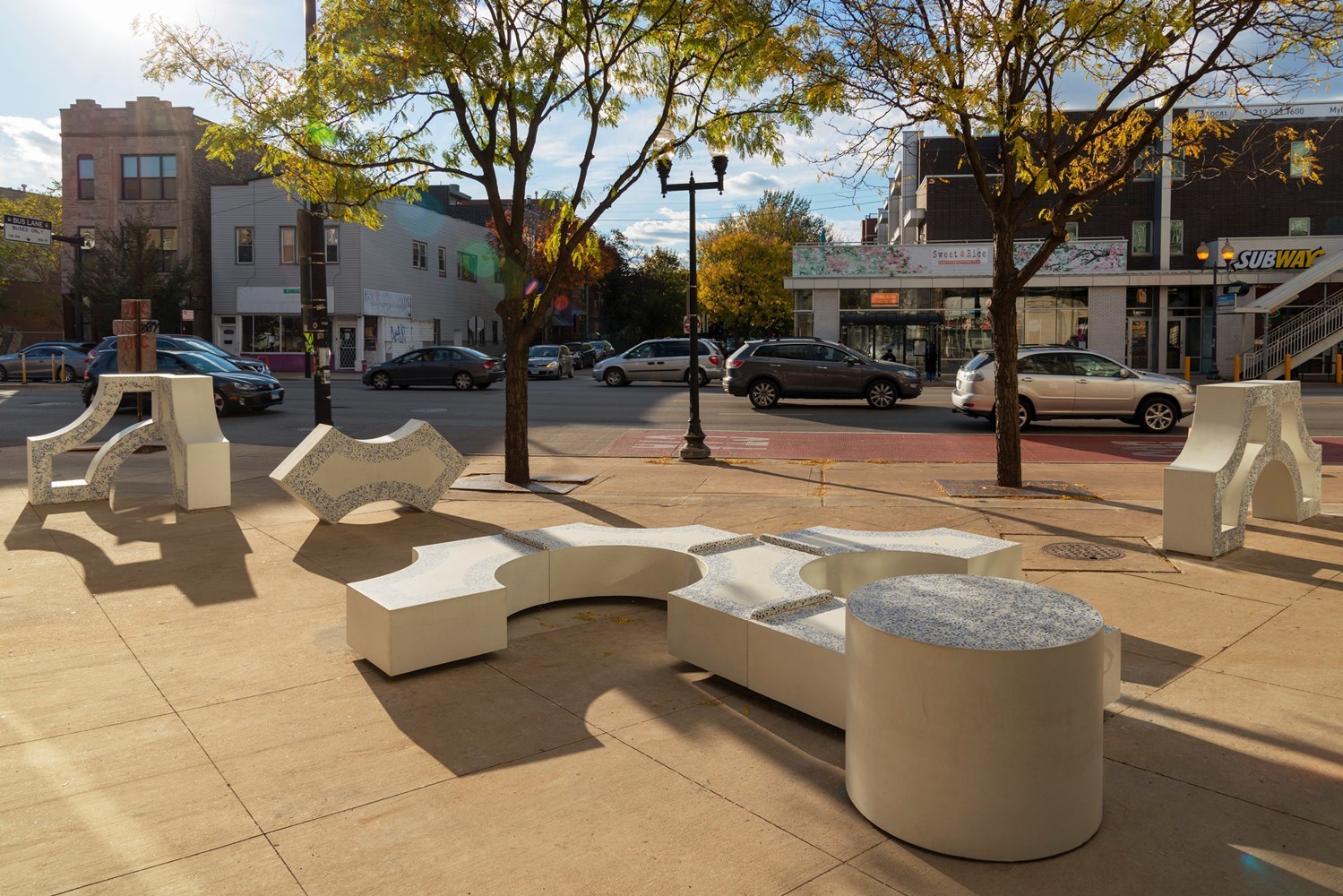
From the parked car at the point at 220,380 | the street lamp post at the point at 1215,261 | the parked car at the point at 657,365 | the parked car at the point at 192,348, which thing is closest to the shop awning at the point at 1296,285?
the street lamp post at the point at 1215,261

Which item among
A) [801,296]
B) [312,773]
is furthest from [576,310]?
[312,773]

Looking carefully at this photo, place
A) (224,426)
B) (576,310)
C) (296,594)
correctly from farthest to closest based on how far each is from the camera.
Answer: (576,310), (224,426), (296,594)

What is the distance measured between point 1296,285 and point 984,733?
38641mm

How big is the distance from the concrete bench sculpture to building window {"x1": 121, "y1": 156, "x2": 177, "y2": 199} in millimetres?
44870

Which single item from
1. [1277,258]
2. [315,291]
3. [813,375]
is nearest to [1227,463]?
[315,291]

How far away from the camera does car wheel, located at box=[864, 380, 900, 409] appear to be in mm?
23625

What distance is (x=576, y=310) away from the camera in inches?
2916

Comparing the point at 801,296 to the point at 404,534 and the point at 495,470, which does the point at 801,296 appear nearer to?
the point at 495,470

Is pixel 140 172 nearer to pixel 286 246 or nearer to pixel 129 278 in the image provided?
pixel 129 278

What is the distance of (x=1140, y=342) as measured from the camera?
133 ft

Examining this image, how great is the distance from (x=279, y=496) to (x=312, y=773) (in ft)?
25.3

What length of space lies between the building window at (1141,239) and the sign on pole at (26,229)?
42190 millimetres

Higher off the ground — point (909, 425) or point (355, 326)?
Result: point (355, 326)

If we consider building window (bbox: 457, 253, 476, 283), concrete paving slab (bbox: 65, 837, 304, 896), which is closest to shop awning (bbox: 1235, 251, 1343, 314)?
building window (bbox: 457, 253, 476, 283)
